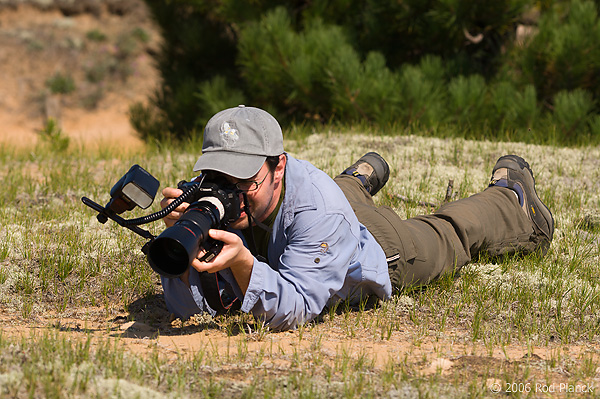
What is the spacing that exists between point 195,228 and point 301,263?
1.99 ft

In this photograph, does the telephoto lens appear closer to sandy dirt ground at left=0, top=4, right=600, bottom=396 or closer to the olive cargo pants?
the olive cargo pants

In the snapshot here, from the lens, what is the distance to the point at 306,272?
2674 mm

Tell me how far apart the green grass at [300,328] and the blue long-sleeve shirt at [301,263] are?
15 cm

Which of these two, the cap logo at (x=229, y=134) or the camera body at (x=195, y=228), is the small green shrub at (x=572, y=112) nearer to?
the cap logo at (x=229, y=134)

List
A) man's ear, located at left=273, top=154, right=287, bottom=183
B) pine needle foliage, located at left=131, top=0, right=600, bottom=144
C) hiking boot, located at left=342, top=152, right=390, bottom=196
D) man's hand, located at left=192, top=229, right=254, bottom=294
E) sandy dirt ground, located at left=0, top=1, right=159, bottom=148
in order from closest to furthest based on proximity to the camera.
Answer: man's hand, located at left=192, top=229, right=254, bottom=294
man's ear, located at left=273, top=154, right=287, bottom=183
hiking boot, located at left=342, top=152, right=390, bottom=196
pine needle foliage, located at left=131, top=0, right=600, bottom=144
sandy dirt ground, located at left=0, top=1, right=159, bottom=148

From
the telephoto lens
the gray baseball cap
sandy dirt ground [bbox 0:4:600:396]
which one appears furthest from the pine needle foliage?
the telephoto lens

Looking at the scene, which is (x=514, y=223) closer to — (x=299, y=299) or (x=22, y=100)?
(x=299, y=299)

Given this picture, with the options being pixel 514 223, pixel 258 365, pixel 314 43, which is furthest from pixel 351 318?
pixel 314 43

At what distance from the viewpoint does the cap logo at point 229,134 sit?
258cm

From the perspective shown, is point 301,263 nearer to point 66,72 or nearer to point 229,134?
point 229,134

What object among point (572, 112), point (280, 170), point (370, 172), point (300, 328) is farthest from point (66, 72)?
point (300, 328)

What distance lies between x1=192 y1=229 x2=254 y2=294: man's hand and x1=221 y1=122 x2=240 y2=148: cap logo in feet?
1.30

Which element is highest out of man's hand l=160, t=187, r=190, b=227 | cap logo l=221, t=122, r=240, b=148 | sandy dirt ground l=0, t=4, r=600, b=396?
sandy dirt ground l=0, t=4, r=600, b=396

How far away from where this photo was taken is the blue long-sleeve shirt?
8.60 ft
